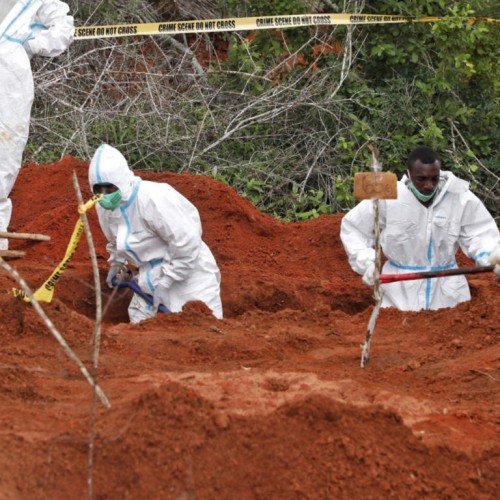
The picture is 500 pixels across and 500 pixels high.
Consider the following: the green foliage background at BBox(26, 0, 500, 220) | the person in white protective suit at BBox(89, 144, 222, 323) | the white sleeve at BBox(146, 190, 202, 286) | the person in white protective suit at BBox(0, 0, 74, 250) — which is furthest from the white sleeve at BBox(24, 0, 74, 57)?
the green foliage background at BBox(26, 0, 500, 220)

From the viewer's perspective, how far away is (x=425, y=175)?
27.1 ft

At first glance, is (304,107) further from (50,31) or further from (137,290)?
(137,290)

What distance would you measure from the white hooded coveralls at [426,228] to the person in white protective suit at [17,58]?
297 centimetres

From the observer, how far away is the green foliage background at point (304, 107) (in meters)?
12.7

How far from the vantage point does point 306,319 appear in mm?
7809

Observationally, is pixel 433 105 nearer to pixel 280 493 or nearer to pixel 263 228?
pixel 263 228

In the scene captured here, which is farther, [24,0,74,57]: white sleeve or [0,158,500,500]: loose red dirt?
→ [24,0,74,57]: white sleeve

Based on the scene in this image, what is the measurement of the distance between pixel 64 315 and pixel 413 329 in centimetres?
209

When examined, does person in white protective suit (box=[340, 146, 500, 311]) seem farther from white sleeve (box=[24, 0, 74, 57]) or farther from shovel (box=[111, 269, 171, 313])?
white sleeve (box=[24, 0, 74, 57])

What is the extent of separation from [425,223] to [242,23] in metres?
5.63

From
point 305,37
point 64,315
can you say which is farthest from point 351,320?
point 305,37

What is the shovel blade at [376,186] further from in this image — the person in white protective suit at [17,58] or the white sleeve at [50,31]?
the white sleeve at [50,31]

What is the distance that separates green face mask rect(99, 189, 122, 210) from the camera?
8.38 meters

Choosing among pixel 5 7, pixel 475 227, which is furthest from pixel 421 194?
pixel 5 7
